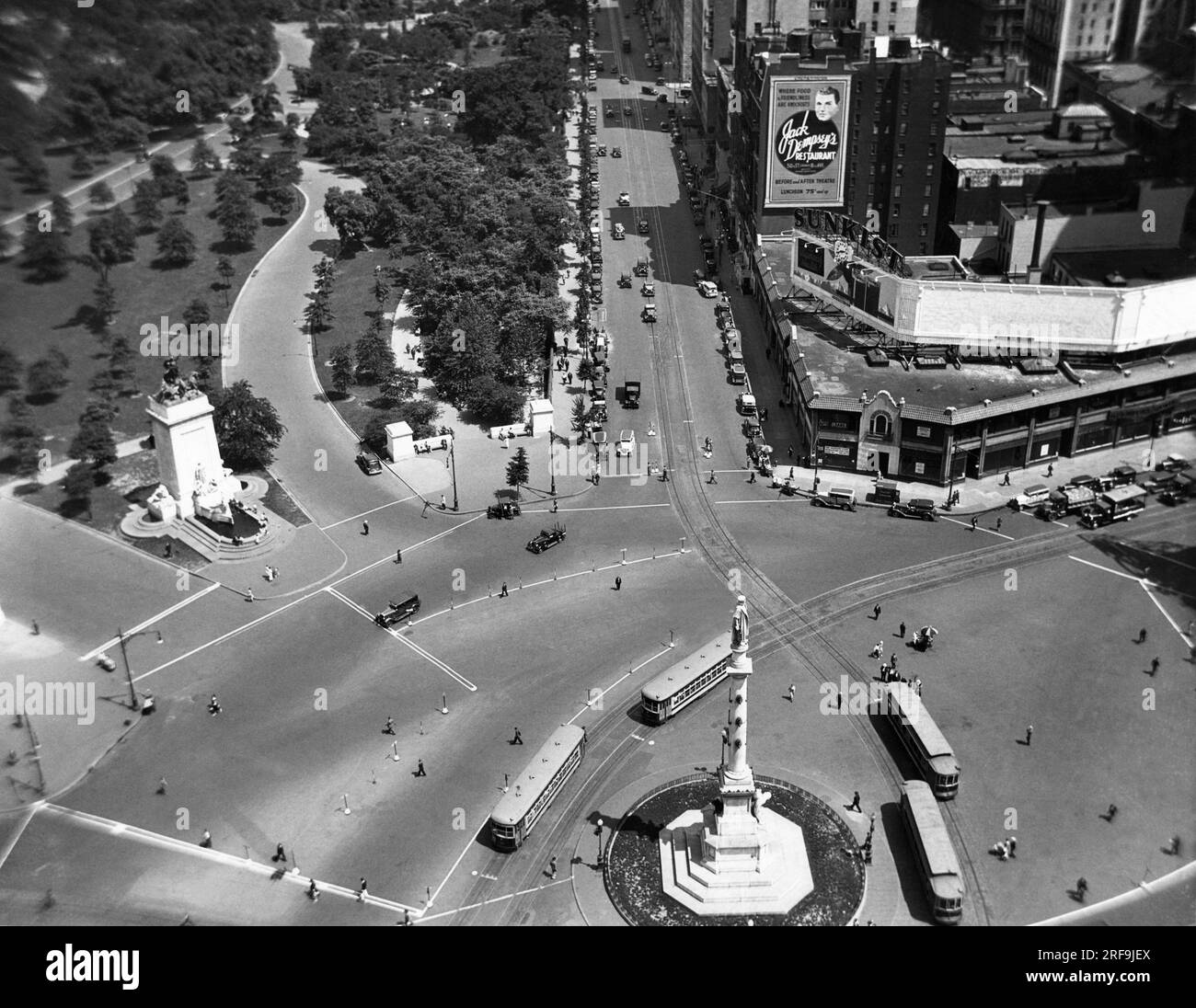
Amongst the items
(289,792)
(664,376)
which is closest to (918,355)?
(664,376)

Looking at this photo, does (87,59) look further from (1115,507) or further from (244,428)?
(1115,507)

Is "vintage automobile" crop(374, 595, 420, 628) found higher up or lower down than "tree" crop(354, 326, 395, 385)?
lower down

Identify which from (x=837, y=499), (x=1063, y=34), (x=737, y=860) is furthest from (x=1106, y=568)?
(x=1063, y=34)

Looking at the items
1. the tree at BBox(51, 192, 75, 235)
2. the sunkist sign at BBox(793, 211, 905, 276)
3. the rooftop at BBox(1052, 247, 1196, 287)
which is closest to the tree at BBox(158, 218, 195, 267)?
the sunkist sign at BBox(793, 211, 905, 276)

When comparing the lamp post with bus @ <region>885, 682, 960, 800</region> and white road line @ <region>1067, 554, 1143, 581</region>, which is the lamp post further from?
white road line @ <region>1067, 554, 1143, 581</region>

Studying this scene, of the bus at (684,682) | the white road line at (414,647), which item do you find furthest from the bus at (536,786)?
the white road line at (414,647)

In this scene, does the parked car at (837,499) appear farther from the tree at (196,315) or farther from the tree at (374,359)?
the tree at (196,315)
